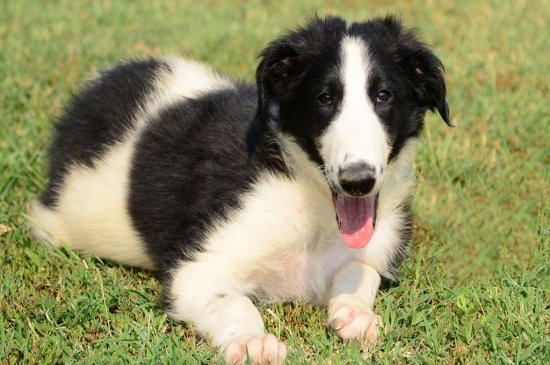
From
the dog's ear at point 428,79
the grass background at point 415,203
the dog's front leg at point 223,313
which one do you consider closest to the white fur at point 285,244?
the dog's front leg at point 223,313

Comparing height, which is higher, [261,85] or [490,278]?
[261,85]

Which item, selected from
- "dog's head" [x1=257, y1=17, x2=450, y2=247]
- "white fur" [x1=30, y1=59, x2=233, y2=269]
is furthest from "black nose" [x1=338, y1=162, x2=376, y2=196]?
"white fur" [x1=30, y1=59, x2=233, y2=269]

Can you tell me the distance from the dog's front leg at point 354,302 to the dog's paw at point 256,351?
396 millimetres

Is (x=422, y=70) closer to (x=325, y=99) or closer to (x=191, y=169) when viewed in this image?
(x=325, y=99)

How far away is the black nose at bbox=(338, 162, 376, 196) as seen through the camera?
11.3 ft

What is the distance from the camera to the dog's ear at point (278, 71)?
12.8ft

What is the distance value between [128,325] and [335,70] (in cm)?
140

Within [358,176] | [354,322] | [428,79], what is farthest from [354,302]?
[428,79]

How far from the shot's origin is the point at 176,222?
4.26 metres

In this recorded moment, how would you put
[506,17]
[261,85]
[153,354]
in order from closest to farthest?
[153,354] < [261,85] < [506,17]

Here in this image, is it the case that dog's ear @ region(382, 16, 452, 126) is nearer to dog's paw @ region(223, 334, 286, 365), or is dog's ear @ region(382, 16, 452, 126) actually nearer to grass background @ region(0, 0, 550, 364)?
grass background @ region(0, 0, 550, 364)

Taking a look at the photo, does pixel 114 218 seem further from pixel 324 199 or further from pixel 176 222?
pixel 324 199

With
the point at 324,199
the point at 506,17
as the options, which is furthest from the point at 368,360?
the point at 506,17

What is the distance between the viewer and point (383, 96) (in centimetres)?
377
